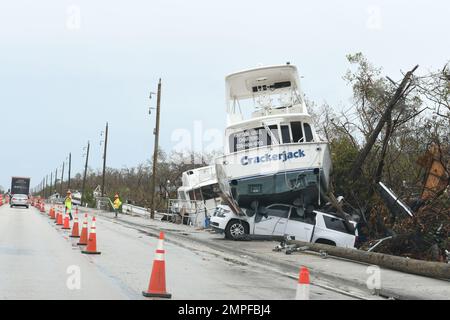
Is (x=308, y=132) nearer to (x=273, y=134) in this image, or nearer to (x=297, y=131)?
(x=297, y=131)

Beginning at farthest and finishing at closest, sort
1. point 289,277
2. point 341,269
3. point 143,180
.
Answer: point 143,180 < point 341,269 < point 289,277

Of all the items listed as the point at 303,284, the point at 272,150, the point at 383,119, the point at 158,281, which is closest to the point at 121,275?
the point at 158,281

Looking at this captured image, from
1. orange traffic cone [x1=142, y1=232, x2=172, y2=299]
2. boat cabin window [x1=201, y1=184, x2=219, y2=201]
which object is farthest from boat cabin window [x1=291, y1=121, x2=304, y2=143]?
boat cabin window [x1=201, y1=184, x2=219, y2=201]

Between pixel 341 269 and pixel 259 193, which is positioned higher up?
pixel 259 193

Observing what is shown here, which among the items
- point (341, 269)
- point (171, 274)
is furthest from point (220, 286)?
point (341, 269)

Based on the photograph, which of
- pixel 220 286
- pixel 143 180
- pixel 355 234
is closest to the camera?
pixel 220 286

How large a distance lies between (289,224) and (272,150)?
265cm

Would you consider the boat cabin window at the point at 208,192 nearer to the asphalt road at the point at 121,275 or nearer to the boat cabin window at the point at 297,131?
the boat cabin window at the point at 297,131

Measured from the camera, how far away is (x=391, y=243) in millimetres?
17469

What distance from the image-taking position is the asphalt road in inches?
345
